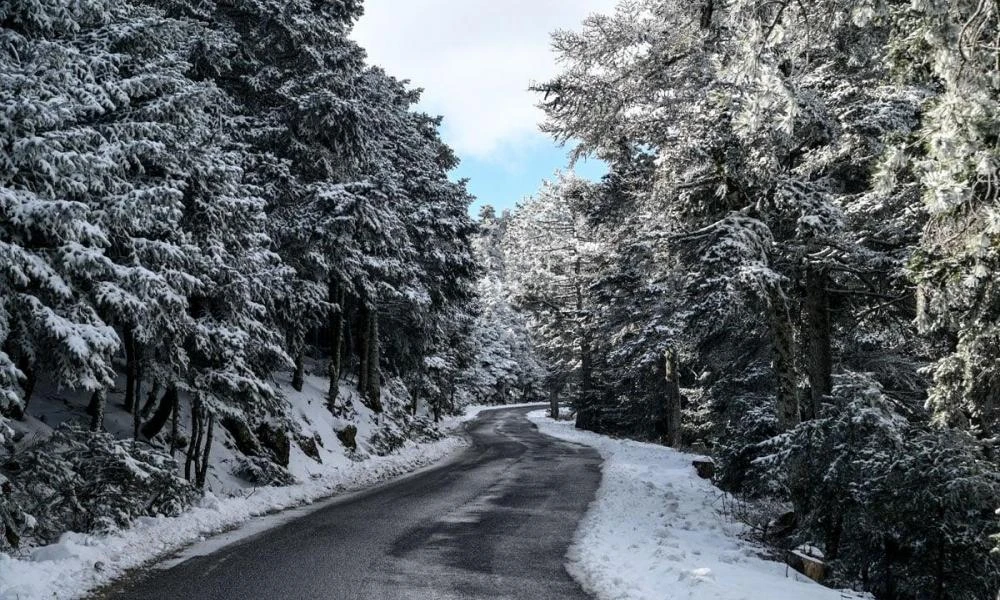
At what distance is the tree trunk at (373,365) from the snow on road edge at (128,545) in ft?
29.3

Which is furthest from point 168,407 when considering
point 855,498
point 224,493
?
point 855,498

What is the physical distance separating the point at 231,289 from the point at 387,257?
11.8 m

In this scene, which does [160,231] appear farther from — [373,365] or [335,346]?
[373,365]

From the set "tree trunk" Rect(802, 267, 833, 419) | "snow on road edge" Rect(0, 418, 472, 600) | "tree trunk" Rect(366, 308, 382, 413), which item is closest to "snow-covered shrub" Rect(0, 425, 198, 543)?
"snow on road edge" Rect(0, 418, 472, 600)

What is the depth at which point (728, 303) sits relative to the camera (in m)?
11.1

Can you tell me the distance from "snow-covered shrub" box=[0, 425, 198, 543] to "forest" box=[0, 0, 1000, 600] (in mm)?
42

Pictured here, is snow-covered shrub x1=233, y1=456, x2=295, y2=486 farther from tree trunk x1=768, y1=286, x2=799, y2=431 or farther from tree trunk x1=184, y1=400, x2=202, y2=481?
tree trunk x1=768, y1=286, x2=799, y2=431

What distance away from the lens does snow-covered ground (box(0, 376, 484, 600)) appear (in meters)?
6.82

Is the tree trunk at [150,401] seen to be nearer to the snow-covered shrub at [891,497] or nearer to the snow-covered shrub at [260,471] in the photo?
the snow-covered shrub at [260,471]

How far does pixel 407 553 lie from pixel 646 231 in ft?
24.5

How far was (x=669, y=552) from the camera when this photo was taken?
29.2 ft

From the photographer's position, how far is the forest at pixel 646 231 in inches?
253

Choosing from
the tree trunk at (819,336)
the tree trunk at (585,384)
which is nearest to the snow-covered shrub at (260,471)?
the tree trunk at (819,336)

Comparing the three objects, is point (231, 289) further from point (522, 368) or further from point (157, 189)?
point (522, 368)
